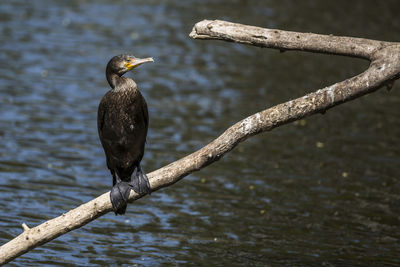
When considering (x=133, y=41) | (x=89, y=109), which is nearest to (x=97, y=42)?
(x=133, y=41)

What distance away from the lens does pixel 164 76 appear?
42.9ft

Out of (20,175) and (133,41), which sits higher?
(133,41)

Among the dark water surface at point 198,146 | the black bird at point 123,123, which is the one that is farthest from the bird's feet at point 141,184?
the dark water surface at point 198,146

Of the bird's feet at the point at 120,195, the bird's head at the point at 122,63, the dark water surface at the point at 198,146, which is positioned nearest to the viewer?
the bird's feet at the point at 120,195

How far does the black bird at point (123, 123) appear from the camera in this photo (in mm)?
5742

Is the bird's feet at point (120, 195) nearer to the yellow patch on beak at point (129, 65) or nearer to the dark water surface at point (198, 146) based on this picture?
the yellow patch on beak at point (129, 65)

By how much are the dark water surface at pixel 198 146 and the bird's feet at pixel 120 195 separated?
133cm

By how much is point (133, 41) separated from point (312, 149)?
5.96 m

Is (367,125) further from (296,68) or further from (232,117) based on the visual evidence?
(296,68)

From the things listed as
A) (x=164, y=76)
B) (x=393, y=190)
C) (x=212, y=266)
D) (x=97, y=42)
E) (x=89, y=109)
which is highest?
(x=97, y=42)

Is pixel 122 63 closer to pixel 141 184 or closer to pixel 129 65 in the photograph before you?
pixel 129 65

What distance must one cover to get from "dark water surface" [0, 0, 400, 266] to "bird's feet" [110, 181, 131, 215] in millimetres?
1328

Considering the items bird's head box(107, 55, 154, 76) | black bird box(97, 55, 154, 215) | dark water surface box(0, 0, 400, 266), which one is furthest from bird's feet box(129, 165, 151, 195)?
dark water surface box(0, 0, 400, 266)

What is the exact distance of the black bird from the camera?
574 cm
